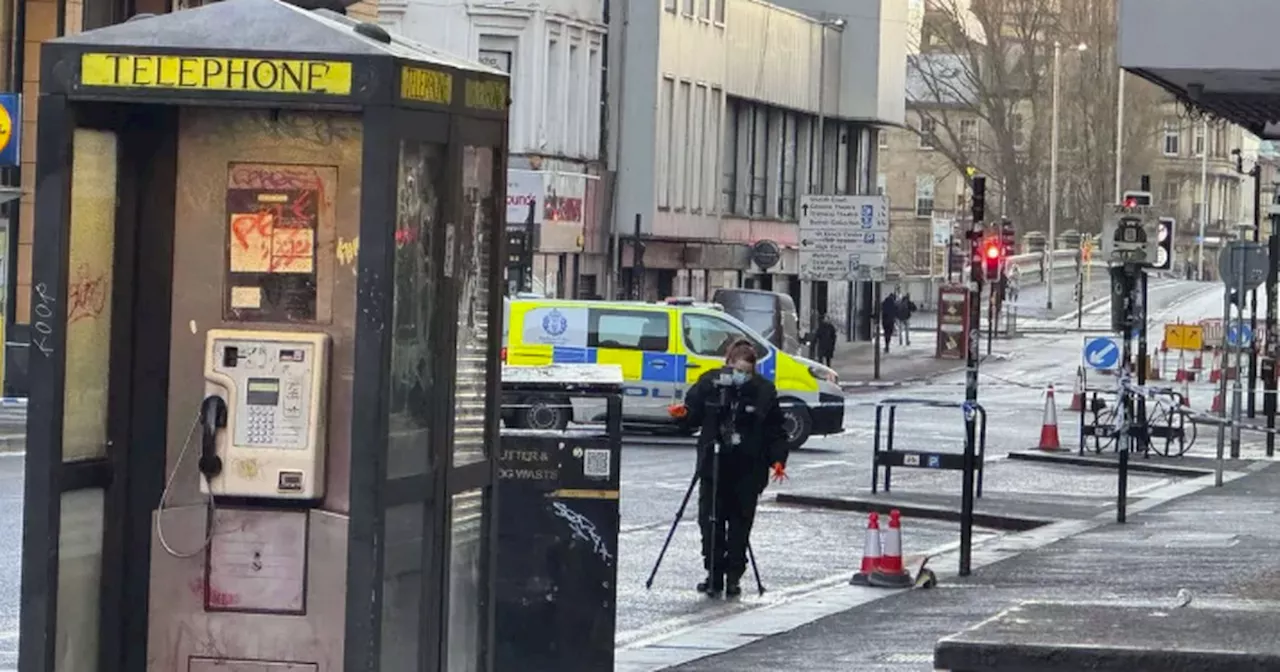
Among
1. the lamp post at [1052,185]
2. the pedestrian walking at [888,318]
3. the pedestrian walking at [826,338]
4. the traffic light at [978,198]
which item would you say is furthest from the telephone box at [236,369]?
the lamp post at [1052,185]

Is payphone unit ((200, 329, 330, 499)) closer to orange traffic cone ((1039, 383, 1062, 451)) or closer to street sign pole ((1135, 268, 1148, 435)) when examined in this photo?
street sign pole ((1135, 268, 1148, 435))

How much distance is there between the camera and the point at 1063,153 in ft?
355

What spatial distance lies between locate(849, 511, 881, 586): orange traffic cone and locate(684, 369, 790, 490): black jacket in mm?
923

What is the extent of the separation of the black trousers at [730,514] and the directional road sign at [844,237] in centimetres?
3928

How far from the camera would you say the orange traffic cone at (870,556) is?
55.5ft

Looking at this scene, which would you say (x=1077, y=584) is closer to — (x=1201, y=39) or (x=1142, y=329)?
(x=1201, y=39)

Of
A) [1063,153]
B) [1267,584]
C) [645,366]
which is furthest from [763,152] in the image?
[1267,584]

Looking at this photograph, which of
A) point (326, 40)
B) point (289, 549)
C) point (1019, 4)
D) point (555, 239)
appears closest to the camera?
point (326, 40)

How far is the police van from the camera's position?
1309 inches

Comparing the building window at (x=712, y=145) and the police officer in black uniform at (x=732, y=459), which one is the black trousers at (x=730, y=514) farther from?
the building window at (x=712, y=145)

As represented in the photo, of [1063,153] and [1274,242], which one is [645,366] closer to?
[1274,242]

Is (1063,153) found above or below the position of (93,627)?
above

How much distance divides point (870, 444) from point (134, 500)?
26.1 metres

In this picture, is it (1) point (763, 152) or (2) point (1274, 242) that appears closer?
(2) point (1274, 242)
